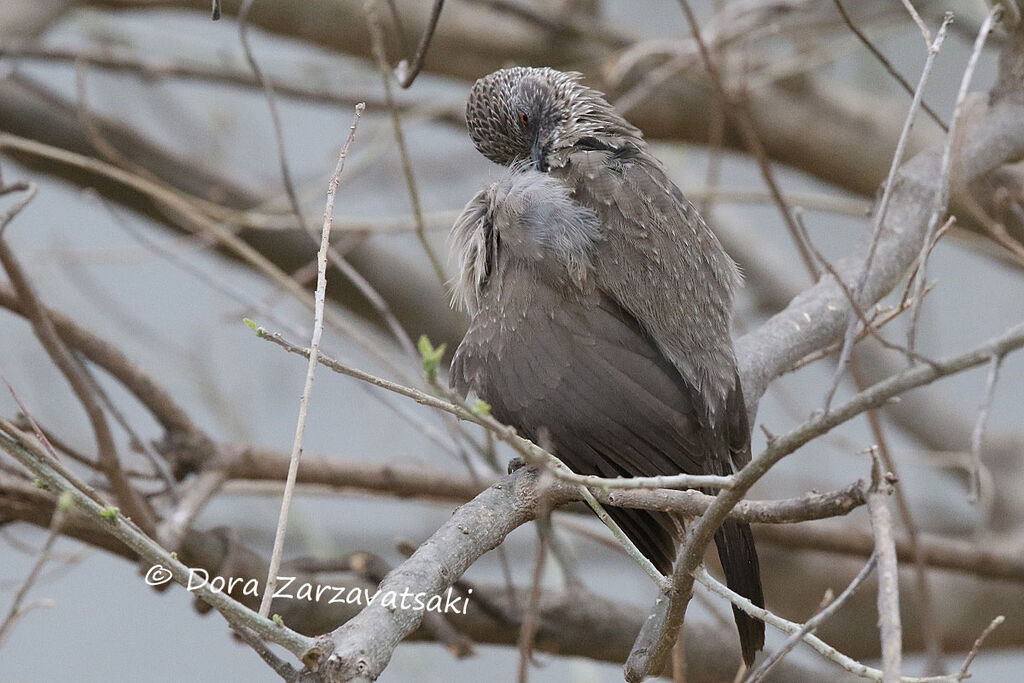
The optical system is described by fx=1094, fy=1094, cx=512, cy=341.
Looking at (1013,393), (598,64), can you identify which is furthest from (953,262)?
(598,64)

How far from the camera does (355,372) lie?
1.20 m

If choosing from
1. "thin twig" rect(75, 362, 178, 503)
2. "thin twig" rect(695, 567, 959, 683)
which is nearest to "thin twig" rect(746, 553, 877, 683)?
"thin twig" rect(695, 567, 959, 683)

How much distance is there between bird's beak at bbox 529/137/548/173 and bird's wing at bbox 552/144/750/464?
0.62 ft

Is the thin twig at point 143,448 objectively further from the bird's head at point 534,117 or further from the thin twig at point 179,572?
the thin twig at point 179,572

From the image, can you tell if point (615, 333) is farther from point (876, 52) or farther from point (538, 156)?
point (876, 52)

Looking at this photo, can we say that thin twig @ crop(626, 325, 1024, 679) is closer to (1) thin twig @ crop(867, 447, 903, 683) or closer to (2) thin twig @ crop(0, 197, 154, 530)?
(1) thin twig @ crop(867, 447, 903, 683)

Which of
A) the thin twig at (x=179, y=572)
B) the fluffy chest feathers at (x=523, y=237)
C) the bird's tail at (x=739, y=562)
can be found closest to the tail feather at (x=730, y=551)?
the bird's tail at (x=739, y=562)

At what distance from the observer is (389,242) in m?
4.54

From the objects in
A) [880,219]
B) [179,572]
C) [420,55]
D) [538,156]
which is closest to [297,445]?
[179,572]

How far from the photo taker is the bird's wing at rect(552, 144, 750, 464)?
86.1 inches

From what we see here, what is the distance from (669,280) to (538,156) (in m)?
0.54

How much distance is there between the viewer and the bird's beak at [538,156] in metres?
2.53

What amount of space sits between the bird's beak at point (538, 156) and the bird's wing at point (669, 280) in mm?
189

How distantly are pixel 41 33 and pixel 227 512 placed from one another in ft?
10.3
